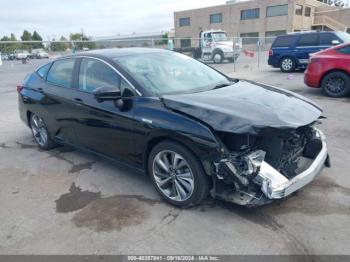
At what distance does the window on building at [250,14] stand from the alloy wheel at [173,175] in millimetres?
49987

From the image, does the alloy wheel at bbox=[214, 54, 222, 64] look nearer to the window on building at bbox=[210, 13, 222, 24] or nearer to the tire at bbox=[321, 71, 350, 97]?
the tire at bbox=[321, 71, 350, 97]

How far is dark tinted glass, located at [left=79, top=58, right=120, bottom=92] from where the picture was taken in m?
4.00

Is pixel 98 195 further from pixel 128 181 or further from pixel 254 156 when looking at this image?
pixel 254 156

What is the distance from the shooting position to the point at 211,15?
2149 inches

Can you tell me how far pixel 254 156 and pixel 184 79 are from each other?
4.99 feet

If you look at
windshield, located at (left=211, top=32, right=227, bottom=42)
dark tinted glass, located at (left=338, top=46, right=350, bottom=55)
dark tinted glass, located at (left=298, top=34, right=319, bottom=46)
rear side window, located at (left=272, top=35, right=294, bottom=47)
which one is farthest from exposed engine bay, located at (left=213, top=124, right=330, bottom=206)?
windshield, located at (left=211, top=32, right=227, bottom=42)

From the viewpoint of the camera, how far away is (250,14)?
165 feet

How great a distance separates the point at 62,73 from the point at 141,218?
8.63 feet

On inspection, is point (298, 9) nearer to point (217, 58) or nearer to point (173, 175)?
point (217, 58)

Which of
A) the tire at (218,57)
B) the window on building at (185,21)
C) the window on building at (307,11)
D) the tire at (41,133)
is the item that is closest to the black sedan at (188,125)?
the tire at (41,133)

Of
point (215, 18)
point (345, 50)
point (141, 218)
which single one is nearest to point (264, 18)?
point (215, 18)

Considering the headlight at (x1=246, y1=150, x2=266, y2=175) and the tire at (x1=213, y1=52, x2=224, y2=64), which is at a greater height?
the headlight at (x1=246, y1=150, x2=266, y2=175)

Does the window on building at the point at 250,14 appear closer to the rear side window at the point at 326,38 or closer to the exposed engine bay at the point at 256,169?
the rear side window at the point at 326,38

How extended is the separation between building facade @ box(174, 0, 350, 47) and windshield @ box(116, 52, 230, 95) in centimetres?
4222
